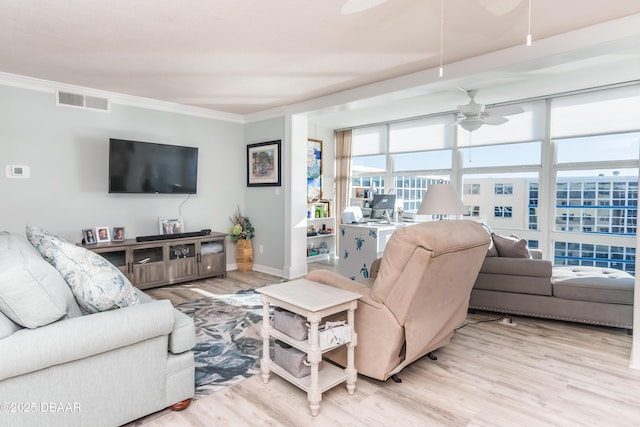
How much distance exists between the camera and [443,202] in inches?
140

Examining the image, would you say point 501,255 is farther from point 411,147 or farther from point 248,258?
point 248,258

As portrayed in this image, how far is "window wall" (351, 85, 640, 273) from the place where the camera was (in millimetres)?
4434

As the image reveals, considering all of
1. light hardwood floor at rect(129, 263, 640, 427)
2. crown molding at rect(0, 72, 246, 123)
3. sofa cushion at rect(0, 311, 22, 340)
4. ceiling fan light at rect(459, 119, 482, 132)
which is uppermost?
crown molding at rect(0, 72, 246, 123)

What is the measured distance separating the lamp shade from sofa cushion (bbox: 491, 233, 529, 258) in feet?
1.57

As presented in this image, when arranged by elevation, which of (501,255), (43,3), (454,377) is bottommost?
(454,377)

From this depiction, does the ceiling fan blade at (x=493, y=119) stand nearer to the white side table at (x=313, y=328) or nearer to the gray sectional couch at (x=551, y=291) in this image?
the gray sectional couch at (x=551, y=291)

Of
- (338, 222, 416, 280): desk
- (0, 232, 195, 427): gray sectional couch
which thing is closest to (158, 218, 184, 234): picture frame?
(338, 222, 416, 280): desk

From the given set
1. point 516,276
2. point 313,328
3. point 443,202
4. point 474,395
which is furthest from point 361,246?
point 313,328

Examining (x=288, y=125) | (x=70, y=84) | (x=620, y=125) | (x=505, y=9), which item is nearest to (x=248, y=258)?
(x=288, y=125)

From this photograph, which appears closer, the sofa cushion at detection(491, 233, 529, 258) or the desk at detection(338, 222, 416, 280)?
the sofa cushion at detection(491, 233, 529, 258)

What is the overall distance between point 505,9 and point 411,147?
12.6 feet

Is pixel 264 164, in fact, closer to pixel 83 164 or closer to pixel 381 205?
pixel 381 205

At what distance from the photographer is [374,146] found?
6770 mm

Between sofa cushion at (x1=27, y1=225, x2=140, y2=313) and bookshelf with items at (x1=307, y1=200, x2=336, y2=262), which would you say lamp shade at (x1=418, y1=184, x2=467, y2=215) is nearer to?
sofa cushion at (x1=27, y1=225, x2=140, y2=313)
